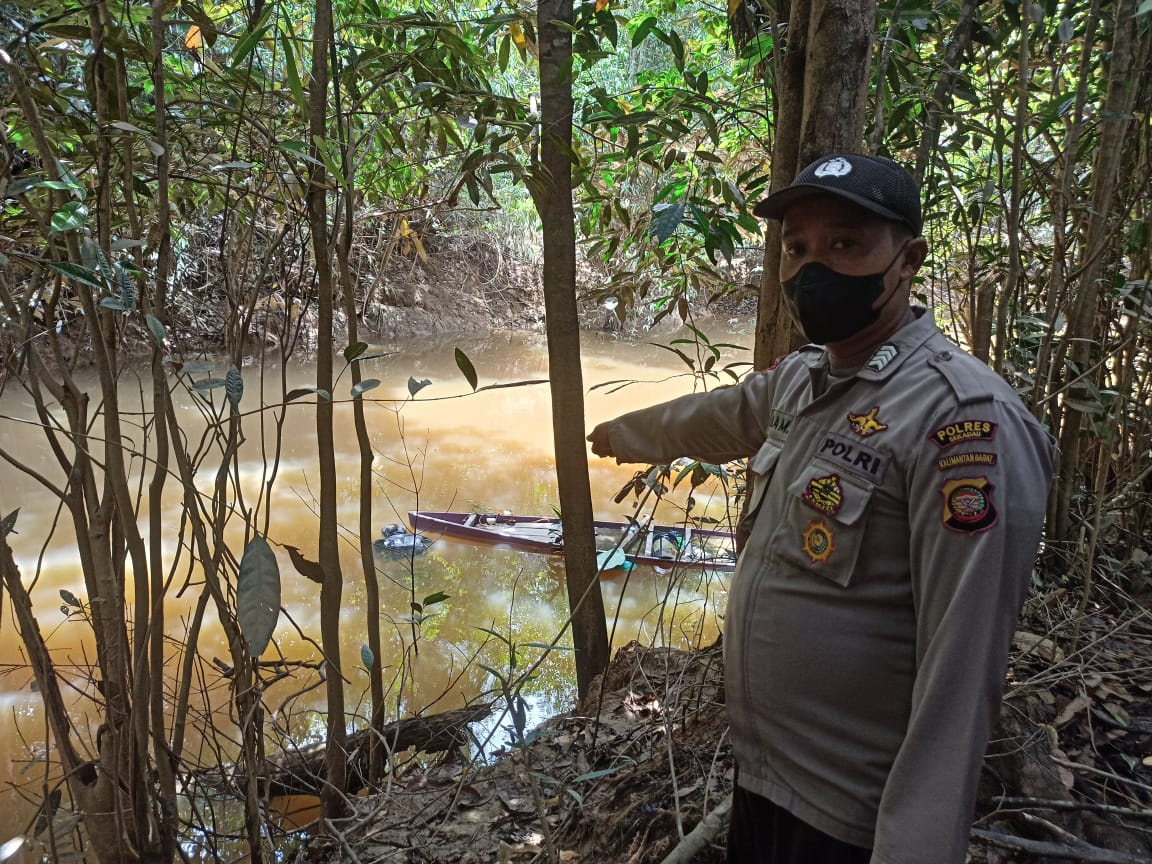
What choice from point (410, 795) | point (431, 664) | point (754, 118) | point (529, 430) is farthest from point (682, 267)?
point (529, 430)

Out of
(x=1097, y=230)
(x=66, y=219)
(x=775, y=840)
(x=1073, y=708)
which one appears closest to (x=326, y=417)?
(x=66, y=219)

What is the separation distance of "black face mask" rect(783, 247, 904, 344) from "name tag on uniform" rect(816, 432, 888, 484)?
0.16 meters

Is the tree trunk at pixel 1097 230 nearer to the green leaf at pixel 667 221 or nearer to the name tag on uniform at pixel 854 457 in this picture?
the green leaf at pixel 667 221

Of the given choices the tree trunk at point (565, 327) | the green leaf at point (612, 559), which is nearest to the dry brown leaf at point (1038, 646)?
the green leaf at point (612, 559)

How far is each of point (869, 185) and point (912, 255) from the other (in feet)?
0.41

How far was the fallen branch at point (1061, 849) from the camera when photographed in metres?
1.29

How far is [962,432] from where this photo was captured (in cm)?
85

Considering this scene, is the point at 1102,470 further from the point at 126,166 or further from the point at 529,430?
the point at 529,430

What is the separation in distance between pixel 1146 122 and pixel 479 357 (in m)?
12.5

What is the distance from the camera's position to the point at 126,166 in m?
1.35

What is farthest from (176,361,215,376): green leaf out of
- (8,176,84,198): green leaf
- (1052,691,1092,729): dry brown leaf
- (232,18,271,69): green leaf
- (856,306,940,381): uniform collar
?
(1052,691,1092,729): dry brown leaf

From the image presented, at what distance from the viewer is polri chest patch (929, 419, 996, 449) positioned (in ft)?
2.73

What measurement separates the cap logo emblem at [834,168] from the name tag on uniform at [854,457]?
35 centimetres

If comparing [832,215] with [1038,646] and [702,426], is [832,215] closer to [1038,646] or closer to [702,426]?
[702,426]
